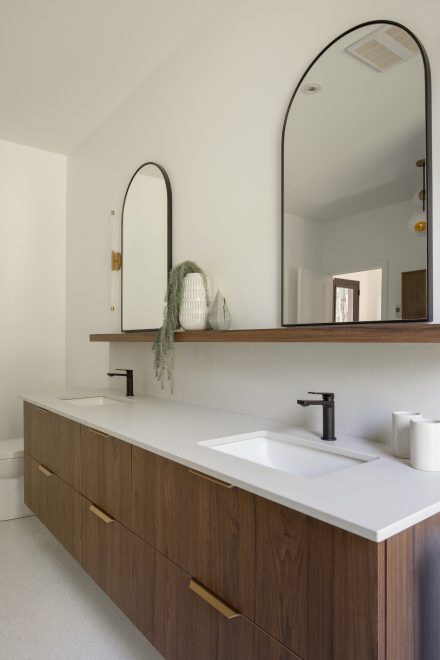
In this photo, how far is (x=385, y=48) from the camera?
1.48 m

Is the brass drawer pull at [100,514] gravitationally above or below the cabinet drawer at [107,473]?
below

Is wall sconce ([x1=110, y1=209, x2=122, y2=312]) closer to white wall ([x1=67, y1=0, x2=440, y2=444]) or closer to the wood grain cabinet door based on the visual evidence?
white wall ([x1=67, y1=0, x2=440, y2=444])

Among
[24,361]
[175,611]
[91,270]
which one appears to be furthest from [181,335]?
[24,361]

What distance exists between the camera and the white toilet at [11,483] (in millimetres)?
2906

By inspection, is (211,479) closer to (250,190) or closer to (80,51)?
(250,190)

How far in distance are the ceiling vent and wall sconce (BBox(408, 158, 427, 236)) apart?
13.9 inches

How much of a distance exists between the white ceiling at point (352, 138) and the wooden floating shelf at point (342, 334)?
1.42 feet

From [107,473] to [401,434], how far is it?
112 cm

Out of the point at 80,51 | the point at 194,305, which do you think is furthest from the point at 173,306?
the point at 80,51

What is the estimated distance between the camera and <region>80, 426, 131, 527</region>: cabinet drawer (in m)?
1.68

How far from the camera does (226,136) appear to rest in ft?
7.09

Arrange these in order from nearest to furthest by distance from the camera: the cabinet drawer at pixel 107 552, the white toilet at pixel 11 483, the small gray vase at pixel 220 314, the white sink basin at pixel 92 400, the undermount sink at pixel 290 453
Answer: the undermount sink at pixel 290 453
the cabinet drawer at pixel 107 552
the small gray vase at pixel 220 314
the white sink basin at pixel 92 400
the white toilet at pixel 11 483

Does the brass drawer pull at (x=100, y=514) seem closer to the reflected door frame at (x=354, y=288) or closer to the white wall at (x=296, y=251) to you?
the white wall at (x=296, y=251)

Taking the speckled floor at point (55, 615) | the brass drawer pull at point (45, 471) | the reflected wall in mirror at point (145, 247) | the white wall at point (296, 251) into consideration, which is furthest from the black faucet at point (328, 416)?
the brass drawer pull at point (45, 471)
